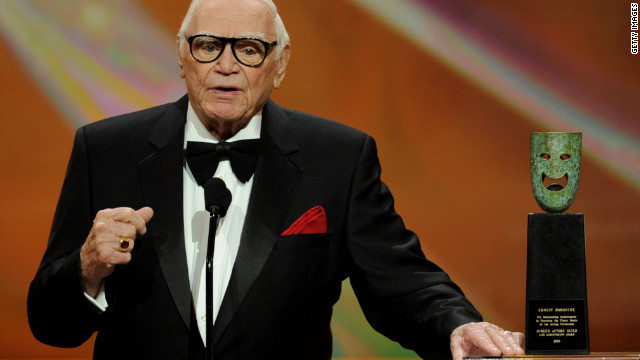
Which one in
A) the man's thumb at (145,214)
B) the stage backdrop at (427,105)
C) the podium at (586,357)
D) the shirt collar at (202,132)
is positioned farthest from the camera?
the stage backdrop at (427,105)

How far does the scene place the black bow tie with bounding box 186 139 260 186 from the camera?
81.9 inches

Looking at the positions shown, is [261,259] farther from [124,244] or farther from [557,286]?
[557,286]

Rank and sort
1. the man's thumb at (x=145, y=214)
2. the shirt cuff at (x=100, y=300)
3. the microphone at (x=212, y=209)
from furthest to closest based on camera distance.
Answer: the shirt cuff at (x=100, y=300) → the man's thumb at (x=145, y=214) → the microphone at (x=212, y=209)

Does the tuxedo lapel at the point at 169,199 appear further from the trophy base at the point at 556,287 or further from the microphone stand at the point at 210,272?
the trophy base at the point at 556,287

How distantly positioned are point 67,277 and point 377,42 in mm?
1791

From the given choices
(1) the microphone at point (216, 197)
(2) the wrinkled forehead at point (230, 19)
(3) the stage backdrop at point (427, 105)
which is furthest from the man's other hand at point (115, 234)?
(3) the stage backdrop at point (427, 105)

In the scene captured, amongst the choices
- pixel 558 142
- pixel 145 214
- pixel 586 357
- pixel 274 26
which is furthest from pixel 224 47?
pixel 586 357

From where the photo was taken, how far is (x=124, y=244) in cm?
174

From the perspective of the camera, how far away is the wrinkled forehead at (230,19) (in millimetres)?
2045

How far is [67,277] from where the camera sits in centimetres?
188

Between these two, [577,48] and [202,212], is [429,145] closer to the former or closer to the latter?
[577,48]

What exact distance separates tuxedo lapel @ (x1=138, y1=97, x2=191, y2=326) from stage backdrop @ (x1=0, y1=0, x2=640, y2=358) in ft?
3.99

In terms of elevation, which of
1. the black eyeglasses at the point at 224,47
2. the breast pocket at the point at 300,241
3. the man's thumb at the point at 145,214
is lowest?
the breast pocket at the point at 300,241

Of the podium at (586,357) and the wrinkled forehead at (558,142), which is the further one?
the wrinkled forehead at (558,142)
